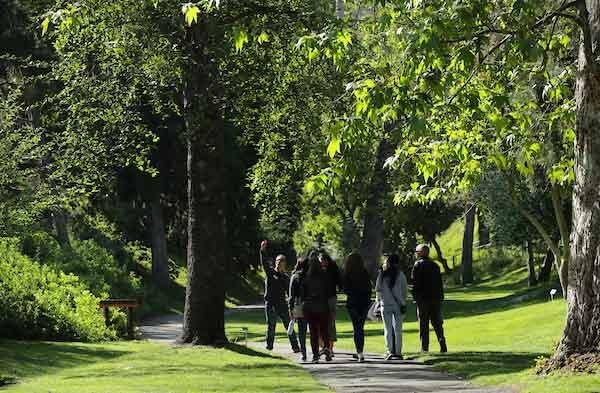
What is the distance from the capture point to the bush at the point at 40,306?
25.8 meters

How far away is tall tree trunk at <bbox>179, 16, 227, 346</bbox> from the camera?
21.6m

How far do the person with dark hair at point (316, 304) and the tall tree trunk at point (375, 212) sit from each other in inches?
800

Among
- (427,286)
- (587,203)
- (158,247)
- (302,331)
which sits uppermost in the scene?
(158,247)

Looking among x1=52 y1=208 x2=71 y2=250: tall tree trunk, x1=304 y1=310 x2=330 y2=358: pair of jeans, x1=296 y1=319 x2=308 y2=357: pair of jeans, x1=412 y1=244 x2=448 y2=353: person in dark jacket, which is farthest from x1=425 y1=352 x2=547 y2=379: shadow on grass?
x1=52 y1=208 x2=71 y2=250: tall tree trunk

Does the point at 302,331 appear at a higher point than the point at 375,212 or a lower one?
lower

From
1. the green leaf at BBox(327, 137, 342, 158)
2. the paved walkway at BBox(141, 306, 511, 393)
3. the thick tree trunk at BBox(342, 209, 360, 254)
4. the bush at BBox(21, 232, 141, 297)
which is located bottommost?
the paved walkway at BBox(141, 306, 511, 393)

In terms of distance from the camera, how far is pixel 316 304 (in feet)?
66.8

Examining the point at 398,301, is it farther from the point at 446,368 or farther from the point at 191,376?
the point at 191,376

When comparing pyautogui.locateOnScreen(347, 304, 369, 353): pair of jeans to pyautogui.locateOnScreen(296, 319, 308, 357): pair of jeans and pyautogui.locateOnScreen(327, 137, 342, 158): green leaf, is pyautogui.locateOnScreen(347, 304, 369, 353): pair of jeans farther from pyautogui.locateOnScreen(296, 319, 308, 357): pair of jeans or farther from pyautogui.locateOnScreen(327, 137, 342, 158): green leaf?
pyautogui.locateOnScreen(327, 137, 342, 158): green leaf

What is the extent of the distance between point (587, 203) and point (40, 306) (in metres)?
15.0

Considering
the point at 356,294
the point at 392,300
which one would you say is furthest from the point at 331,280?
the point at 392,300

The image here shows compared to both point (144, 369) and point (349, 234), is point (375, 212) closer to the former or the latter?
point (144, 369)

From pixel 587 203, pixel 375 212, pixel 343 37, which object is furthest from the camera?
pixel 375 212

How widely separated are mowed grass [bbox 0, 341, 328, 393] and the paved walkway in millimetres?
360
